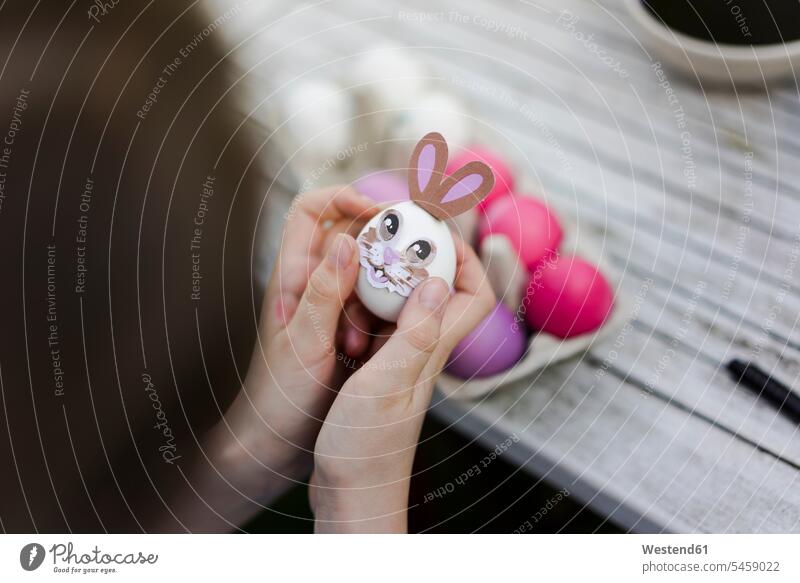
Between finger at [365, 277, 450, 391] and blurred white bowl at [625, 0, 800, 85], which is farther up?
blurred white bowl at [625, 0, 800, 85]

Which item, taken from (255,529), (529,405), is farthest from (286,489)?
(529,405)

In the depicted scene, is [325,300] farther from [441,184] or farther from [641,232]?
[641,232]

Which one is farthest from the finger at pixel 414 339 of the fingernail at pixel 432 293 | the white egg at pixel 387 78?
the white egg at pixel 387 78

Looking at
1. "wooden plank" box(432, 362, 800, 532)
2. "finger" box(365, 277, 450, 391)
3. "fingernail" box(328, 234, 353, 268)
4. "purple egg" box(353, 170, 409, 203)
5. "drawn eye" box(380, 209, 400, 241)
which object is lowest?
"wooden plank" box(432, 362, 800, 532)

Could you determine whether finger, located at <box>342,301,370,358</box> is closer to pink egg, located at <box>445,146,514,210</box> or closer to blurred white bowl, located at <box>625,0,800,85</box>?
pink egg, located at <box>445,146,514,210</box>

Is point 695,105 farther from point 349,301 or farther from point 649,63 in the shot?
point 349,301

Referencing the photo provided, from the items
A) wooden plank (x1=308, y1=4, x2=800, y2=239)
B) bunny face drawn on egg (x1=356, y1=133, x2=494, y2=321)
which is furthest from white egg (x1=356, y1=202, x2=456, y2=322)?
wooden plank (x1=308, y1=4, x2=800, y2=239)

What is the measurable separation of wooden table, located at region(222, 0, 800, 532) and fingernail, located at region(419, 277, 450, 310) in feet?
0.21

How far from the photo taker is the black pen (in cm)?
34

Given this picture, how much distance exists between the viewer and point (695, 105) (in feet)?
1.23

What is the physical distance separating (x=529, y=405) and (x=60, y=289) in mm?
243

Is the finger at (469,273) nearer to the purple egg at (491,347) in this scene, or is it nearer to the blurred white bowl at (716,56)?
the purple egg at (491,347)
